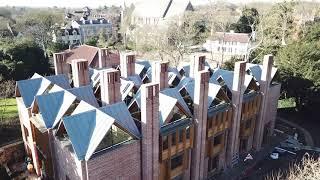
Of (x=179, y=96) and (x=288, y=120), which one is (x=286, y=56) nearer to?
(x=288, y=120)

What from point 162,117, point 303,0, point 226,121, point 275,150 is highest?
point 303,0

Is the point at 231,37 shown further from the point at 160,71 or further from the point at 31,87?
the point at 31,87

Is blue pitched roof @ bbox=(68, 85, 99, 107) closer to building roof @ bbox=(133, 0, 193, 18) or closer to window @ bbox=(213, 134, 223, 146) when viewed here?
window @ bbox=(213, 134, 223, 146)

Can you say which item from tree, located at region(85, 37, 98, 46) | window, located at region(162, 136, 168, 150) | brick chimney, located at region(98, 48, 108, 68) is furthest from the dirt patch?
tree, located at region(85, 37, 98, 46)

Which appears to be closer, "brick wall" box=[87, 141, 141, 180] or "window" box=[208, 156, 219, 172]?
"brick wall" box=[87, 141, 141, 180]

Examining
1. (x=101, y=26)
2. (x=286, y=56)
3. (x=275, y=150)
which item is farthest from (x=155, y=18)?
(x=275, y=150)

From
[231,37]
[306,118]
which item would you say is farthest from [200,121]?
[231,37]

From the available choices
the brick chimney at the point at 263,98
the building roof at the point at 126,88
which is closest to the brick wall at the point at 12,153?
the building roof at the point at 126,88
